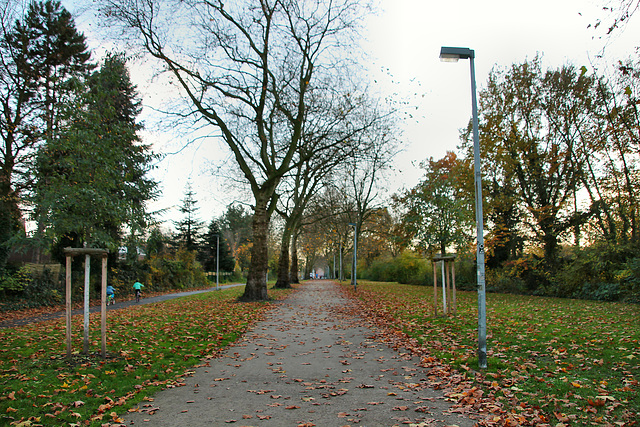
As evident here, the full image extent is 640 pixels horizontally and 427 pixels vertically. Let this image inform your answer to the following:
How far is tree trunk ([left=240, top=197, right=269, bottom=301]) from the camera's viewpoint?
20.0 meters

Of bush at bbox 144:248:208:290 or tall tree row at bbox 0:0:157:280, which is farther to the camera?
bush at bbox 144:248:208:290

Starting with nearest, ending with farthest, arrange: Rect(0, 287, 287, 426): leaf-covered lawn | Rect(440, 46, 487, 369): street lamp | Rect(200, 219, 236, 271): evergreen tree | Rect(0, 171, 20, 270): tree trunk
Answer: Rect(0, 287, 287, 426): leaf-covered lawn, Rect(440, 46, 487, 369): street lamp, Rect(0, 171, 20, 270): tree trunk, Rect(200, 219, 236, 271): evergreen tree

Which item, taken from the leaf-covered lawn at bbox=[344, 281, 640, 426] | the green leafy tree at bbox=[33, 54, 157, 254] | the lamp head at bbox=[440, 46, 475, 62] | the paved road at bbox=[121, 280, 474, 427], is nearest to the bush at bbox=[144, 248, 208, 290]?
the green leafy tree at bbox=[33, 54, 157, 254]

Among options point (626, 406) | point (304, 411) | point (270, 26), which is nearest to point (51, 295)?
point (270, 26)

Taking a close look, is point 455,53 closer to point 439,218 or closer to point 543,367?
point 543,367

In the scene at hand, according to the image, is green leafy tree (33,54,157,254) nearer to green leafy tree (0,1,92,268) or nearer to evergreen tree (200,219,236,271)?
green leafy tree (0,1,92,268)

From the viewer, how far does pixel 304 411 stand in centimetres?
497

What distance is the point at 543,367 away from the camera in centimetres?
650

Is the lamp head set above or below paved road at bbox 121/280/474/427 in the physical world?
above

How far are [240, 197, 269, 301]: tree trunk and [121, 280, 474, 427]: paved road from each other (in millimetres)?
10497

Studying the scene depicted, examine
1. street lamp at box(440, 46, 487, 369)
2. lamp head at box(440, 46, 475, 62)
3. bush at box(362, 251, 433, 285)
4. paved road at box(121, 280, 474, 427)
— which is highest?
lamp head at box(440, 46, 475, 62)

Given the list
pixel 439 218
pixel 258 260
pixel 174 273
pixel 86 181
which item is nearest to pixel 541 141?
pixel 439 218

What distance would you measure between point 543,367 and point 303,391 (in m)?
3.76

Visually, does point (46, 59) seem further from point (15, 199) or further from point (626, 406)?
point (626, 406)
